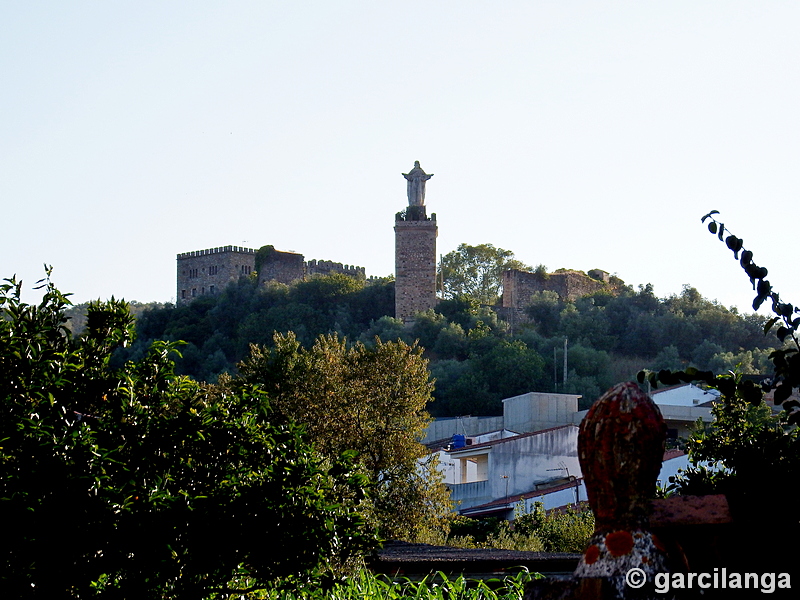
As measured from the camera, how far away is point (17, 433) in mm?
5434

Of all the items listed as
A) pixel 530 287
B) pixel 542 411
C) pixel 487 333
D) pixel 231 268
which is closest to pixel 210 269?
pixel 231 268

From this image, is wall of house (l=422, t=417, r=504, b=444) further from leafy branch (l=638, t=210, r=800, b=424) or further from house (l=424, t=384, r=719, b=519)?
leafy branch (l=638, t=210, r=800, b=424)

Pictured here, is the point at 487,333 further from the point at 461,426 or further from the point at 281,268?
the point at 281,268

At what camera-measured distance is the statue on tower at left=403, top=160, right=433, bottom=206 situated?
74.2 m

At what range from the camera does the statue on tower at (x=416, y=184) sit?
74.2 m

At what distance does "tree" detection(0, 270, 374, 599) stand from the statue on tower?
68211mm

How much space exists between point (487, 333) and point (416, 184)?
12.8 meters

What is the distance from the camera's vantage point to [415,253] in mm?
73688

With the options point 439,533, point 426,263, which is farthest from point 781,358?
point 426,263

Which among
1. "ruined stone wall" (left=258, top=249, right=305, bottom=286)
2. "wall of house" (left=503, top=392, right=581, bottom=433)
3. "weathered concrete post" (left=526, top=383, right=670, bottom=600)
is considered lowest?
"weathered concrete post" (left=526, top=383, right=670, bottom=600)

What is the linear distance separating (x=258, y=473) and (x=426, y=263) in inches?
2657

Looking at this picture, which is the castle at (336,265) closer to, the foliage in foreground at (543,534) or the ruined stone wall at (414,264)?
the ruined stone wall at (414,264)

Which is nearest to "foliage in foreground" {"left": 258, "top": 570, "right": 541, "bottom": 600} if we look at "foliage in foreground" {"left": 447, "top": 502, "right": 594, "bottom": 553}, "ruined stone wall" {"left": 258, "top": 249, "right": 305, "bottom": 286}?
"foliage in foreground" {"left": 447, "top": 502, "right": 594, "bottom": 553}

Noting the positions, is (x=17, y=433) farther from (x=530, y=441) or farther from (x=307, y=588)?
(x=530, y=441)
